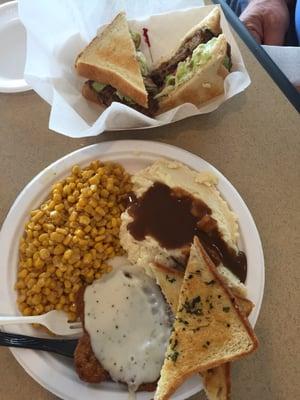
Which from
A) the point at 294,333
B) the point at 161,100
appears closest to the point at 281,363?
the point at 294,333

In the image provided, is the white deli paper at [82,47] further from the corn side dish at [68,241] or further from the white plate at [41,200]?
the corn side dish at [68,241]

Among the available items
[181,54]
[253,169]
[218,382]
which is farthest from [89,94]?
[218,382]

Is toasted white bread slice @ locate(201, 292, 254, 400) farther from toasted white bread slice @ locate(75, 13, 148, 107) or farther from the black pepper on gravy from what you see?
toasted white bread slice @ locate(75, 13, 148, 107)

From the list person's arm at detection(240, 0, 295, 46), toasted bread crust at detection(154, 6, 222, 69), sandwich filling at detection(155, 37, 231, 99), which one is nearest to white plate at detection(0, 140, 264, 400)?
sandwich filling at detection(155, 37, 231, 99)

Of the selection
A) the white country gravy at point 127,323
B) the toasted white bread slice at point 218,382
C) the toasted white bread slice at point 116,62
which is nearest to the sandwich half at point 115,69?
the toasted white bread slice at point 116,62

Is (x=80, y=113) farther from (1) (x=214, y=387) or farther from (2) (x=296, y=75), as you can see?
(1) (x=214, y=387)

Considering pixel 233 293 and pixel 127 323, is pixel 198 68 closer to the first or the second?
pixel 233 293
